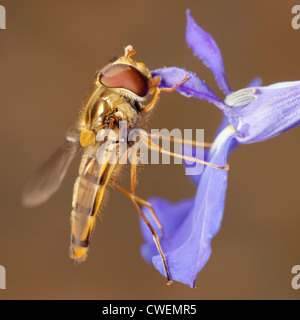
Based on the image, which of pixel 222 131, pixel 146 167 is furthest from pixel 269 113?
pixel 146 167

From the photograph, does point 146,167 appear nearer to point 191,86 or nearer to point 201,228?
point 191,86

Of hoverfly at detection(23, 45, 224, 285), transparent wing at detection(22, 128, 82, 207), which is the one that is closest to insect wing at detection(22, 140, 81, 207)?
transparent wing at detection(22, 128, 82, 207)

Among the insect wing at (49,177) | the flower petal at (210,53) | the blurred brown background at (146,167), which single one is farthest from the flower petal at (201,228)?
the blurred brown background at (146,167)

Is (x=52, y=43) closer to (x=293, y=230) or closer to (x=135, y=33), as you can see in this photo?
(x=135, y=33)

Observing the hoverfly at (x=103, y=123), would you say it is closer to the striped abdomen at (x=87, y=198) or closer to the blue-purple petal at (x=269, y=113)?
the striped abdomen at (x=87, y=198)

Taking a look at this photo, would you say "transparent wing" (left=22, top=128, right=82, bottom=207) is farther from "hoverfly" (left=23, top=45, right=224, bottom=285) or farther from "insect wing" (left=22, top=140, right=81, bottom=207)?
"hoverfly" (left=23, top=45, right=224, bottom=285)
